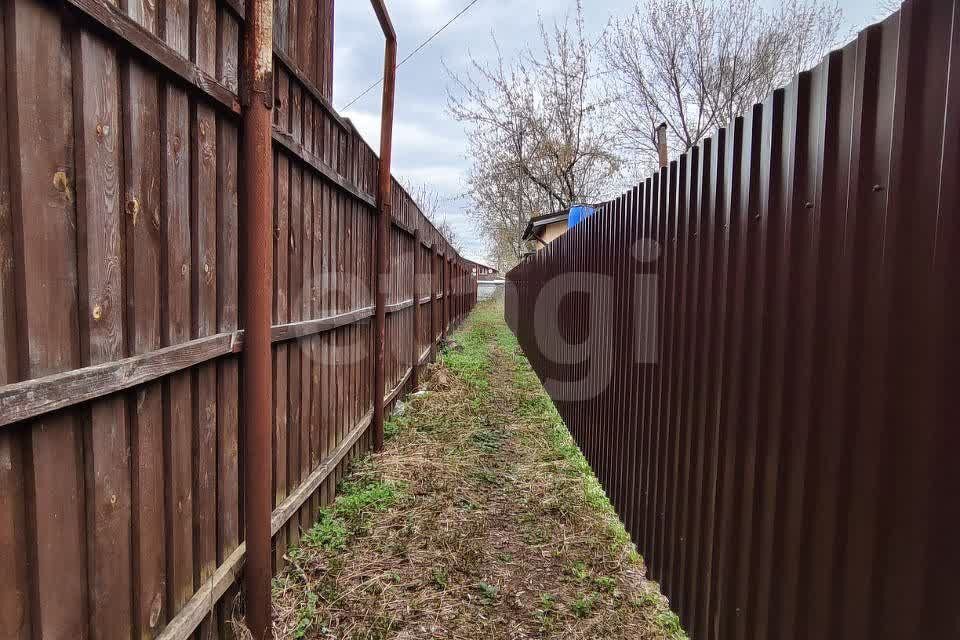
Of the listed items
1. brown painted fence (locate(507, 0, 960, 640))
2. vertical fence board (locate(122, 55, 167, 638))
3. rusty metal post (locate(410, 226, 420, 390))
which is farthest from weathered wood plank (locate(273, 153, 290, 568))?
rusty metal post (locate(410, 226, 420, 390))

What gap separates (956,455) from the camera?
2.96ft

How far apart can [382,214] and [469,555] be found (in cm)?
277

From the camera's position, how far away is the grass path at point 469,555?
88.1 inches

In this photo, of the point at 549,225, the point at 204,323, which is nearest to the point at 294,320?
the point at 204,323

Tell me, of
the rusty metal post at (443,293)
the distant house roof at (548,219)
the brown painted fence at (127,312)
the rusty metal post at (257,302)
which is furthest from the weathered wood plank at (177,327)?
the distant house roof at (548,219)

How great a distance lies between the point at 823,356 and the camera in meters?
1.22

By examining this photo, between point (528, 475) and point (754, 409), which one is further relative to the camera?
point (528, 475)

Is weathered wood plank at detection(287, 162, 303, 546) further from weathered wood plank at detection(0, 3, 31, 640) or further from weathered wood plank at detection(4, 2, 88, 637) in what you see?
weathered wood plank at detection(0, 3, 31, 640)

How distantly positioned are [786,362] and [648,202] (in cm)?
145

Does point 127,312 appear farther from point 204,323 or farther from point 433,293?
point 433,293

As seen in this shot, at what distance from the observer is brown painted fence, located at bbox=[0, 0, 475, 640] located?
1027 millimetres

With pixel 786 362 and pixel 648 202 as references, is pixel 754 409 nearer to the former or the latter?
pixel 786 362

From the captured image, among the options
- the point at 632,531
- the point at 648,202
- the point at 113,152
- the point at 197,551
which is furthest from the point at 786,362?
the point at 197,551

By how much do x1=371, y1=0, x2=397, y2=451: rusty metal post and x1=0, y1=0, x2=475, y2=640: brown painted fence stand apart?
161 centimetres
